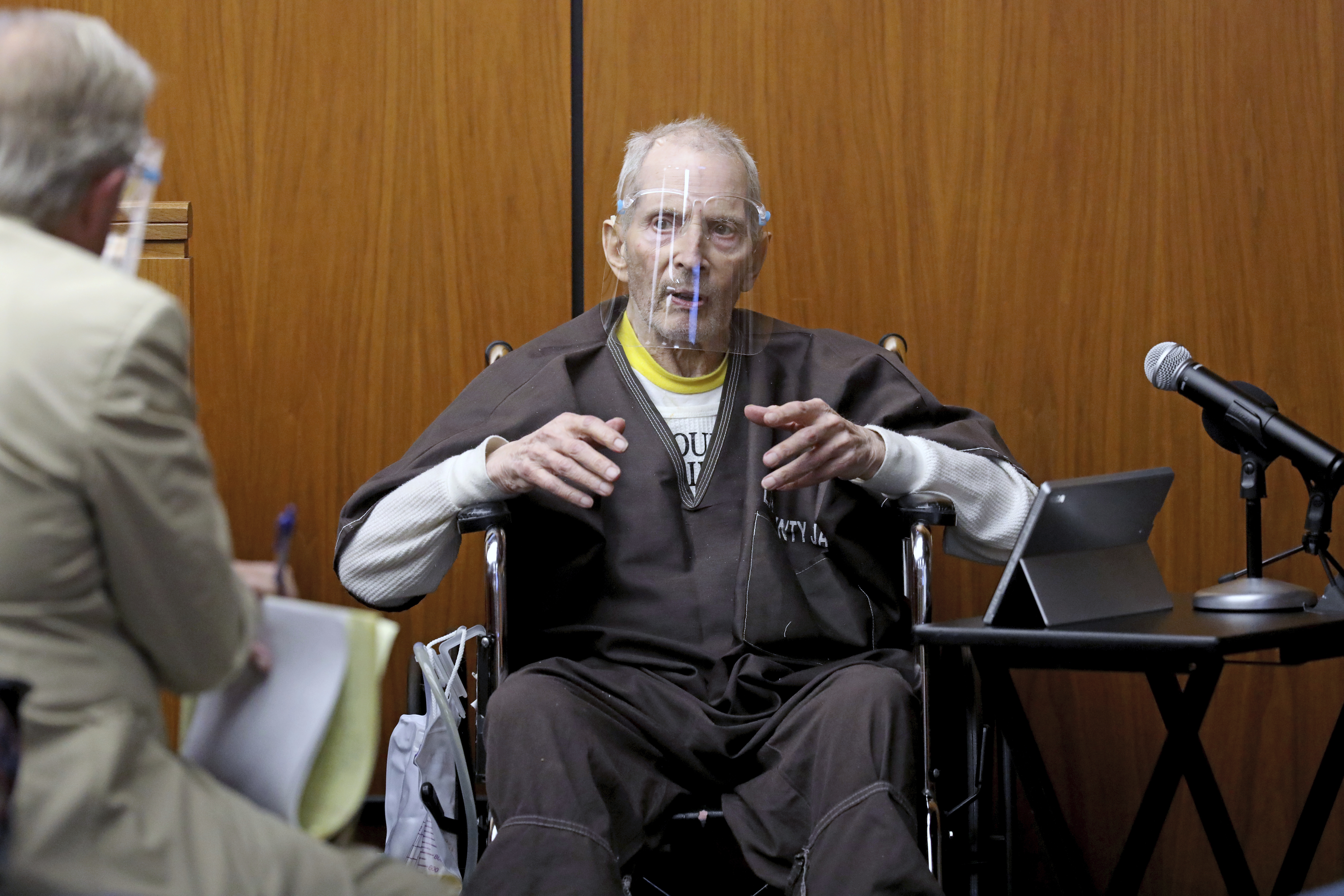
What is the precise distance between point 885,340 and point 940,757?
0.84 m

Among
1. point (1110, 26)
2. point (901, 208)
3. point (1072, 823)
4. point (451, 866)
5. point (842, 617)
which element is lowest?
point (1072, 823)

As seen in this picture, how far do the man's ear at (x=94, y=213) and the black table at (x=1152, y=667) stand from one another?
41.1 inches

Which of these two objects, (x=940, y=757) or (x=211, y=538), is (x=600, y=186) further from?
(x=211, y=538)

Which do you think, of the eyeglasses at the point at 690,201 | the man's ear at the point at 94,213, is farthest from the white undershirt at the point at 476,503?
the man's ear at the point at 94,213

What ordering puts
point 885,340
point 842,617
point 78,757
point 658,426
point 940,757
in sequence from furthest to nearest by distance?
point 885,340 < point 658,426 < point 842,617 < point 940,757 < point 78,757

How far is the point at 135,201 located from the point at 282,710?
0.45 meters

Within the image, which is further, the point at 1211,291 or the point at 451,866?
the point at 1211,291

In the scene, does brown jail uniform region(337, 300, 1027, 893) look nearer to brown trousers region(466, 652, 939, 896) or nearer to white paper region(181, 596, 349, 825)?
brown trousers region(466, 652, 939, 896)

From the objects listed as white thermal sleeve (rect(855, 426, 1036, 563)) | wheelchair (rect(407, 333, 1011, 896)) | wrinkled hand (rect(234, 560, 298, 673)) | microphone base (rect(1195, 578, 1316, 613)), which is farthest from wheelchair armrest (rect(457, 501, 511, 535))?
microphone base (rect(1195, 578, 1316, 613))

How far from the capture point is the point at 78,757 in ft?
3.03

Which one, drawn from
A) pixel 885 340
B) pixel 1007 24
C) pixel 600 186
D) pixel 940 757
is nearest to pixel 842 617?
pixel 940 757

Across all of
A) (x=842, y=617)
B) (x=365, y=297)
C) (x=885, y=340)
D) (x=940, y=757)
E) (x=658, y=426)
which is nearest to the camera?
(x=940, y=757)

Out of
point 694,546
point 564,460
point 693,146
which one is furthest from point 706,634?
point 693,146

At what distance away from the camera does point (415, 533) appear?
2014 mm
